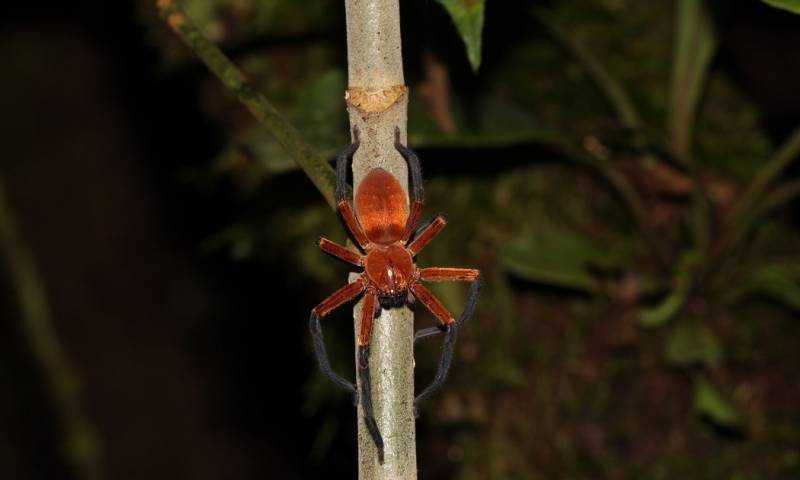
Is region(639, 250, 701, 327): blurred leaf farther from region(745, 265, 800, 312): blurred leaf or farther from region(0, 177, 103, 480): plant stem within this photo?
region(0, 177, 103, 480): plant stem

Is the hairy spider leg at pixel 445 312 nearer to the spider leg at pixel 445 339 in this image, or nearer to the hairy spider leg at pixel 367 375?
the spider leg at pixel 445 339

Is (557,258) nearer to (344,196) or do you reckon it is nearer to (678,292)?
(678,292)

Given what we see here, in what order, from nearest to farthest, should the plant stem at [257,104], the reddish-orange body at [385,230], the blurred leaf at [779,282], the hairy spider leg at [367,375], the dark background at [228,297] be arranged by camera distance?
1. the hairy spider leg at [367,375]
2. the reddish-orange body at [385,230]
3. the plant stem at [257,104]
4. the blurred leaf at [779,282]
5. the dark background at [228,297]

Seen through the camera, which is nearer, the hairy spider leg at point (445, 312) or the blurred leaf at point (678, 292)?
the hairy spider leg at point (445, 312)

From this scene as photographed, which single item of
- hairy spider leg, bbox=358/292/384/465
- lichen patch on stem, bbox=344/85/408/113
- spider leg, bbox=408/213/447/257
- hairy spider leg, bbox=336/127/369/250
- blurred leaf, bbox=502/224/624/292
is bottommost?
hairy spider leg, bbox=358/292/384/465

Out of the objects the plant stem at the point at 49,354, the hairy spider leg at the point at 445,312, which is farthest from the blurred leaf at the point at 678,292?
the plant stem at the point at 49,354

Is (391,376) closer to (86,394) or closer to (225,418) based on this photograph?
(225,418)

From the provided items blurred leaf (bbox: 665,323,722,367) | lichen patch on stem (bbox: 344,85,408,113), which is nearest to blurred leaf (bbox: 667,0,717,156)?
blurred leaf (bbox: 665,323,722,367)

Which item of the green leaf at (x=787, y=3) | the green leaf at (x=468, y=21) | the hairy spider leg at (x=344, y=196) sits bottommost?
the hairy spider leg at (x=344, y=196)
